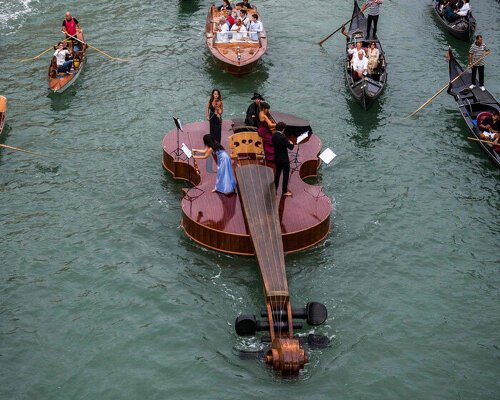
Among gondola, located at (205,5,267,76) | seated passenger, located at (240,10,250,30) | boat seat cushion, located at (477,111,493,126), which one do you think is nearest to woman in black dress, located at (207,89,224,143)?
gondola, located at (205,5,267,76)

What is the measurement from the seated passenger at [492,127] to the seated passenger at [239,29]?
7.97 meters

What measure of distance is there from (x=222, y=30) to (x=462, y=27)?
8.52 metres

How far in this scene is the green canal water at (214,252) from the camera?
1042 centimetres

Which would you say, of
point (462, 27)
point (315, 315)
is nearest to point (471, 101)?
point (462, 27)

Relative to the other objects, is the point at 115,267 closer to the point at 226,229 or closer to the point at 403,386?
the point at 226,229

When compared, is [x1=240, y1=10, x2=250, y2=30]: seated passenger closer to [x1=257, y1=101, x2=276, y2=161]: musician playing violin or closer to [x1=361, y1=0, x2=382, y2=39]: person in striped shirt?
[x1=361, y1=0, x2=382, y2=39]: person in striped shirt

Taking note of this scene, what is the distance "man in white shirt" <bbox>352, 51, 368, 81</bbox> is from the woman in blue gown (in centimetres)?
716

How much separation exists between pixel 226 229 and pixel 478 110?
9302 millimetres

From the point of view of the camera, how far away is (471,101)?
1808 cm

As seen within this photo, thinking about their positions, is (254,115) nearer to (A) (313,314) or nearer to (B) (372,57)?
(B) (372,57)

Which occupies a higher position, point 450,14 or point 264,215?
point 264,215

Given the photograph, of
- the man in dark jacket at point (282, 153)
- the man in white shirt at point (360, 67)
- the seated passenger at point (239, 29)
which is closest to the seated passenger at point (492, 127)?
the man in white shirt at point (360, 67)

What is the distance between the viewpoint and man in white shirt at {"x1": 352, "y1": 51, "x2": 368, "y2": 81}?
18766mm

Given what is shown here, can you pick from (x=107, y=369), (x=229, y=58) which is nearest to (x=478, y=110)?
(x=229, y=58)
